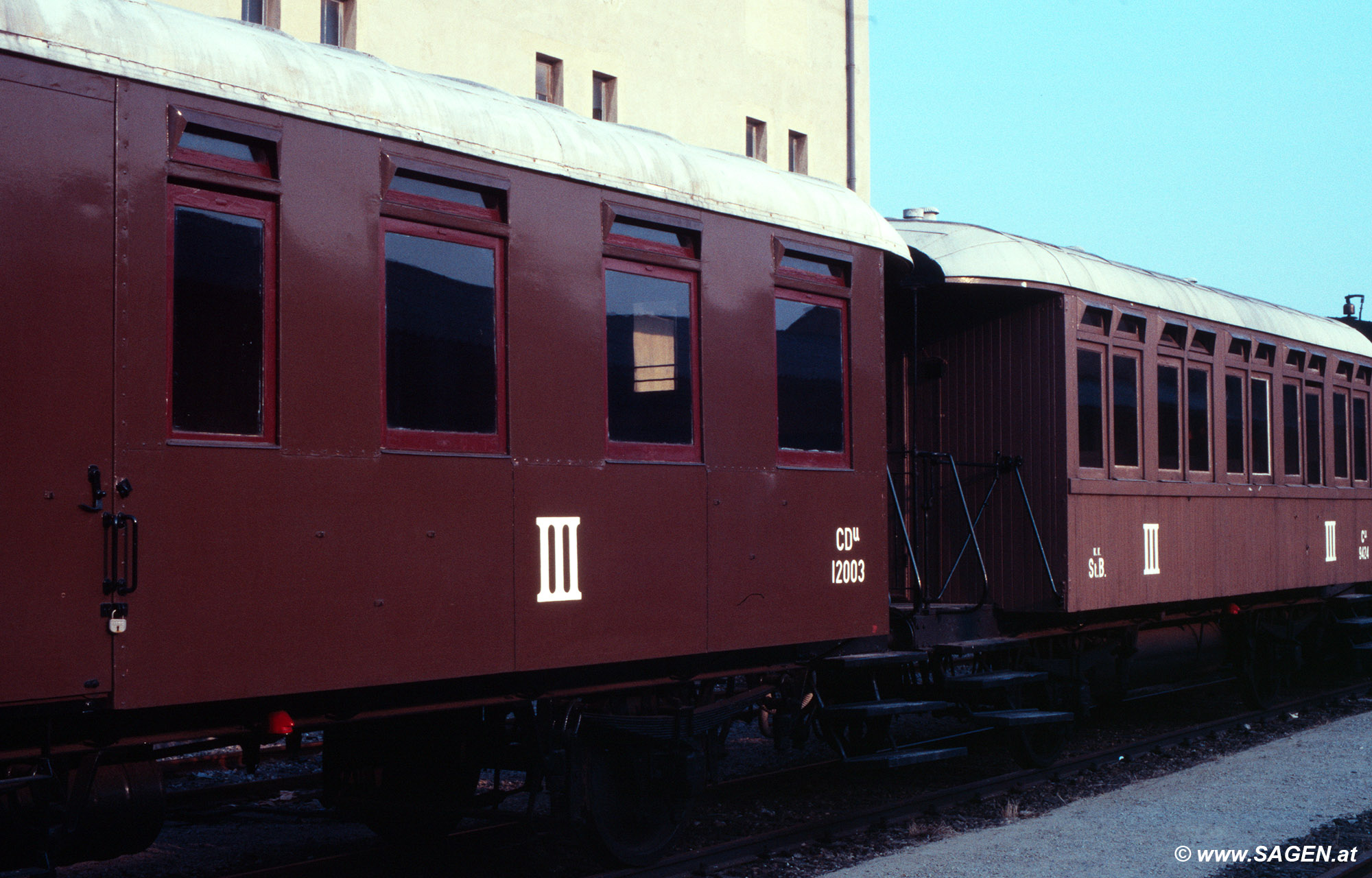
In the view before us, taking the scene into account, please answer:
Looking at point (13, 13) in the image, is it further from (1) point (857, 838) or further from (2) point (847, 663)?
(1) point (857, 838)

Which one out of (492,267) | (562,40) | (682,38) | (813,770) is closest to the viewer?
(492,267)

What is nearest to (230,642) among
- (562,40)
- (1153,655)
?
(1153,655)

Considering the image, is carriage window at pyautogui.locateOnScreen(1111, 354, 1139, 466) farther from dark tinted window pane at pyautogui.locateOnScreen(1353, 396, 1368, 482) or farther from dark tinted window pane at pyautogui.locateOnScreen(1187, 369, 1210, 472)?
dark tinted window pane at pyautogui.locateOnScreen(1353, 396, 1368, 482)

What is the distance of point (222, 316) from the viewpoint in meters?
4.66

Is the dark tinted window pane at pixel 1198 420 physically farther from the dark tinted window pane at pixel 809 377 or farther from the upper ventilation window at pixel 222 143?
the upper ventilation window at pixel 222 143

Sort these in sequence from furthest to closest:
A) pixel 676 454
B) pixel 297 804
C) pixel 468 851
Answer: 1. pixel 297 804
2. pixel 468 851
3. pixel 676 454

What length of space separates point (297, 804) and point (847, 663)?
11.9 ft

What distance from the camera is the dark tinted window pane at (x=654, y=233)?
6141mm

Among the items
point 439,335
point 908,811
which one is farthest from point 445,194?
point 908,811

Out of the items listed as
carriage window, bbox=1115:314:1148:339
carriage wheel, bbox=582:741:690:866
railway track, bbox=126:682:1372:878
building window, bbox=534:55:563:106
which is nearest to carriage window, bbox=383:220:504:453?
carriage wheel, bbox=582:741:690:866

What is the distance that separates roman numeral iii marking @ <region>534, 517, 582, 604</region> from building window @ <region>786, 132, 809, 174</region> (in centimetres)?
1912

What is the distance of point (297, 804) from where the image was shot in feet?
28.0

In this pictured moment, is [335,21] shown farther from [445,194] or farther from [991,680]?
[445,194]

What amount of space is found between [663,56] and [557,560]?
17.1m
